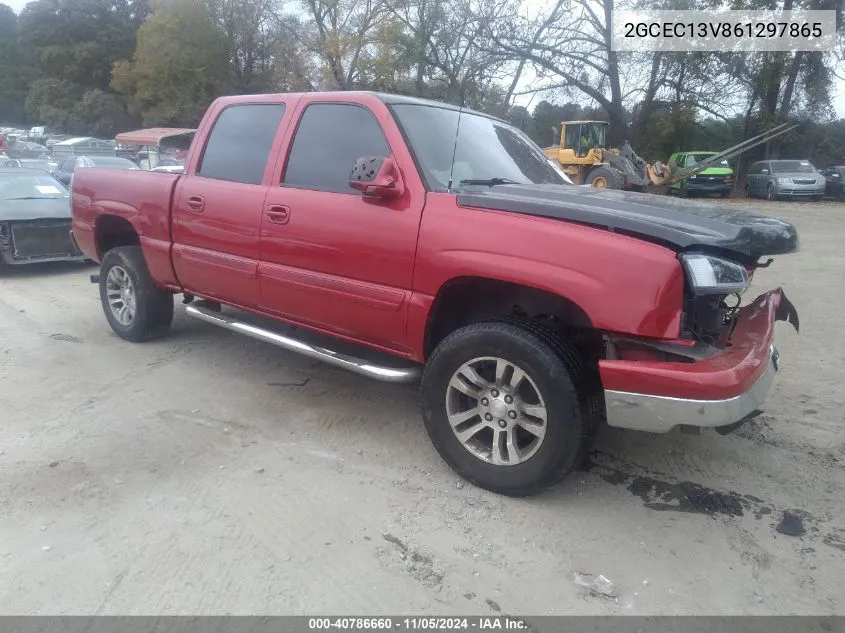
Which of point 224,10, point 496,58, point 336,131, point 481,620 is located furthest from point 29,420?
point 224,10

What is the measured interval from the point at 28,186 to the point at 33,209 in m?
0.88

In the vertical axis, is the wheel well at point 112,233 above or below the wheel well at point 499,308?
above

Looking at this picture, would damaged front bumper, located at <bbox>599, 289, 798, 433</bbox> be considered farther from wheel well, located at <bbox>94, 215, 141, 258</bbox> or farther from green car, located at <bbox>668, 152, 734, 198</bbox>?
green car, located at <bbox>668, 152, 734, 198</bbox>

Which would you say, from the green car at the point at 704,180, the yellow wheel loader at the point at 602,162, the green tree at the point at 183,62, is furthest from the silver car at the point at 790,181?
the green tree at the point at 183,62

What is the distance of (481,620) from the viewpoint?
7.93ft

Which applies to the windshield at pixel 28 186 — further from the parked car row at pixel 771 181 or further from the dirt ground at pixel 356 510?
the parked car row at pixel 771 181

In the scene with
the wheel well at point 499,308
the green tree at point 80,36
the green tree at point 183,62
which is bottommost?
the wheel well at point 499,308

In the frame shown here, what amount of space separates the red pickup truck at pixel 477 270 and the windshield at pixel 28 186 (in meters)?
→ 5.93

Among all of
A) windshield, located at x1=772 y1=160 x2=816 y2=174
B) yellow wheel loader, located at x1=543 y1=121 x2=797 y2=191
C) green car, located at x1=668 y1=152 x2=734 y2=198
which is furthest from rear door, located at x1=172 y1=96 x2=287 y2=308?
windshield, located at x1=772 y1=160 x2=816 y2=174

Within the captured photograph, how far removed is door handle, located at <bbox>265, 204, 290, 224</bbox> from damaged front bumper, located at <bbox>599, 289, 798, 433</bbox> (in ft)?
6.98

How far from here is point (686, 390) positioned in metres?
2.65

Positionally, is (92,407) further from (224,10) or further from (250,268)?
(224,10)

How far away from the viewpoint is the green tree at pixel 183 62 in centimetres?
4534

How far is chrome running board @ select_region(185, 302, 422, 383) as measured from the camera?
11.7ft
